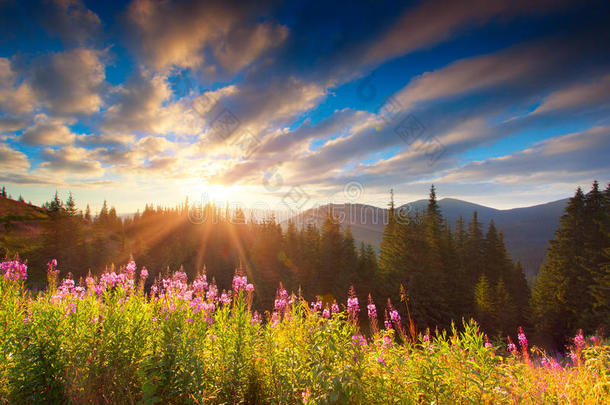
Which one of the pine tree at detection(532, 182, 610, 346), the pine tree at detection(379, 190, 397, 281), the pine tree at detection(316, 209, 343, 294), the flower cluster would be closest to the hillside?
the flower cluster

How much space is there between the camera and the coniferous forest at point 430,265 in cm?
2361

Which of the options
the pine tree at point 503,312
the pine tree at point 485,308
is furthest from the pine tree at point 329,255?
the pine tree at point 503,312

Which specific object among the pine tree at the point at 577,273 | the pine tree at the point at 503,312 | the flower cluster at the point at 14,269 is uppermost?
the flower cluster at the point at 14,269

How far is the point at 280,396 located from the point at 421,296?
95.1 feet

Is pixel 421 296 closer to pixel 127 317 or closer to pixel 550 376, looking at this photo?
pixel 550 376

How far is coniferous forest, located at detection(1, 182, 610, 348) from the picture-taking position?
23609 millimetres

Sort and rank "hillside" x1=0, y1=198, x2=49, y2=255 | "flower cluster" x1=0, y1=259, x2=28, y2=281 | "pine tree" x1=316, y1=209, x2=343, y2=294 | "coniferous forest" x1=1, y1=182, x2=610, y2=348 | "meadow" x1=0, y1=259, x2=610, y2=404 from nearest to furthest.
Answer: "meadow" x1=0, y1=259, x2=610, y2=404
"flower cluster" x1=0, y1=259, x2=28, y2=281
"coniferous forest" x1=1, y1=182, x2=610, y2=348
"pine tree" x1=316, y1=209, x2=343, y2=294
"hillside" x1=0, y1=198, x2=49, y2=255

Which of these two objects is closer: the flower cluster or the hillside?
the flower cluster

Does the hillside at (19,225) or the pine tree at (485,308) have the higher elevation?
the hillside at (19,225)

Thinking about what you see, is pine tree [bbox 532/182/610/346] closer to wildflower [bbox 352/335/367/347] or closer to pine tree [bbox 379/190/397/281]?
pine tree [bbox 379/190/397/281]

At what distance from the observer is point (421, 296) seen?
92.2 ft

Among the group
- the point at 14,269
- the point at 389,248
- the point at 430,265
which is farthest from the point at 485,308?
the point at 14,269

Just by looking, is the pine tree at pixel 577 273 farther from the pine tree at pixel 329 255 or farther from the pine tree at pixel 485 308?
the pine tree at pixel 329 255

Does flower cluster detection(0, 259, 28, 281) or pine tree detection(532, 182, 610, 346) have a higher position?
flower cluster detection(0, 259, 28, 281)
